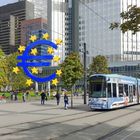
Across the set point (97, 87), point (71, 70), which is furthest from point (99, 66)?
point (97, 87)

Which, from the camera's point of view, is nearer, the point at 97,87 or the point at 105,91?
the point at 105,91

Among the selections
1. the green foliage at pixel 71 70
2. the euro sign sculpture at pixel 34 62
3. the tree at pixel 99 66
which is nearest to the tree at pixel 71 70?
the green foliage at pixel 71 70

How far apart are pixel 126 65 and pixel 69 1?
93308mm

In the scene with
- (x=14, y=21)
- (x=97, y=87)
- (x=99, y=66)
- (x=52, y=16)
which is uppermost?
(x=52, y=16)

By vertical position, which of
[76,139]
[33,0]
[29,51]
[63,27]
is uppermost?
[33,0]

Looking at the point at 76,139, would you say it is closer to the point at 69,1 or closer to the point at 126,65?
the point at 69,1

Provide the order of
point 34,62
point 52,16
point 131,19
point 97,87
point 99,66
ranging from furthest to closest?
point 99,66, point 52,16, point 97,87, point 34,62, point 131,19

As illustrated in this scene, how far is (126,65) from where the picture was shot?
144m

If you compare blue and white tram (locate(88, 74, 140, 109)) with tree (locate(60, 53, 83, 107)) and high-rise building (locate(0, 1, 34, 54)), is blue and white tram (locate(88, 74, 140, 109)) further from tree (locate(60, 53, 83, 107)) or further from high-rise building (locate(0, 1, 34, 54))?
high-rise building (locate(0, 1, 34, 54))

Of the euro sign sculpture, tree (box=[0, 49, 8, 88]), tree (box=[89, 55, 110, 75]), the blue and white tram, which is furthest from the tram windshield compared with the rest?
tree (box=[0, 49, 8, 88])

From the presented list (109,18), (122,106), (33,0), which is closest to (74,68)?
(122,106)

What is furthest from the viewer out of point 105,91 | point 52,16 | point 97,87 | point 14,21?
point 52,16

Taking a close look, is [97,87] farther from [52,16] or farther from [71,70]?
[52,16]

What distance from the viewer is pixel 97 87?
1369 inches
